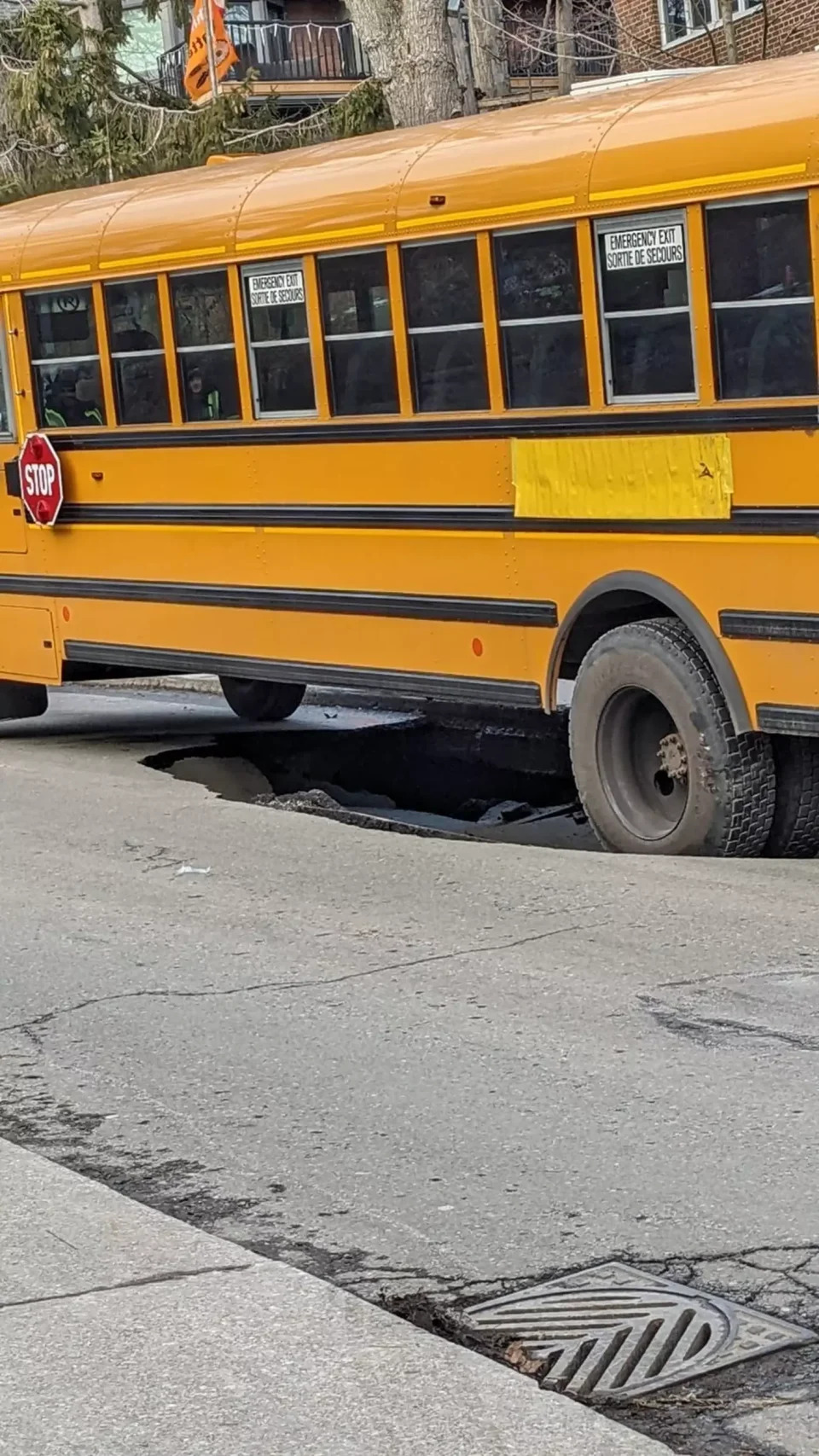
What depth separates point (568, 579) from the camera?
8.80 meters

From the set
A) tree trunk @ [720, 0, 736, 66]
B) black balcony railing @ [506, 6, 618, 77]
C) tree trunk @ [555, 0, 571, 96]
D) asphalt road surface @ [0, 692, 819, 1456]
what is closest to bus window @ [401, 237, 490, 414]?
asphalt road surface @ [0, 692, 819, 1456]

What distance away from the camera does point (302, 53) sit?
41656 millimetres

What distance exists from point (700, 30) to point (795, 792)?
14.7 meters

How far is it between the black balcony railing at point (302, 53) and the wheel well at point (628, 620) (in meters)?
32.7

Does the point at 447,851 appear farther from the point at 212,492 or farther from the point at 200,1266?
the point at 200,1266

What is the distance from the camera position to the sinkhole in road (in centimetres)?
1051

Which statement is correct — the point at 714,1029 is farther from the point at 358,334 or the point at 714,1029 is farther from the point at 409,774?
the point at 409,774

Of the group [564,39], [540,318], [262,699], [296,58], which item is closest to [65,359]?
[262,699]

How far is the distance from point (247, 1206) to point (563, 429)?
4.45m

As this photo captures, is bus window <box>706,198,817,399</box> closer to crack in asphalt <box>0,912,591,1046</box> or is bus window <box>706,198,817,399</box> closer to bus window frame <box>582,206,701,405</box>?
bus window frame <box>582,206,701,405</box>

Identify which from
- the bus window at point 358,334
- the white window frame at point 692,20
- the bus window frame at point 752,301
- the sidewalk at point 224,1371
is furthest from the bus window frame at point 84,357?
the white window frame at point 692,20

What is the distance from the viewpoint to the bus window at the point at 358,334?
369 inches

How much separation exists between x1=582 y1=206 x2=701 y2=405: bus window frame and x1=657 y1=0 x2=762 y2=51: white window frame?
38.5 ft

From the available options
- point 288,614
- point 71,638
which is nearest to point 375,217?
point 288,614
